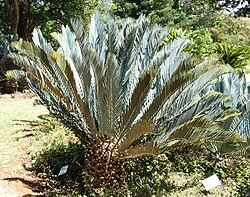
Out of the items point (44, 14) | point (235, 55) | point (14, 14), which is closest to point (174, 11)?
point (235, 55)

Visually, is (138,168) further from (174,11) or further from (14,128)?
(174,11)

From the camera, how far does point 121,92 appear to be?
142 inches

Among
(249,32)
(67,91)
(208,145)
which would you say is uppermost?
(67,91)

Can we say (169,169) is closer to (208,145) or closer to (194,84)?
(208,145)

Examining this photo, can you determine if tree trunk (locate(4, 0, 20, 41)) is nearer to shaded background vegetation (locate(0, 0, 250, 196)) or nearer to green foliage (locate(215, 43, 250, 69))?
shaded background vegetation (locate(0, 0, 250, 196))

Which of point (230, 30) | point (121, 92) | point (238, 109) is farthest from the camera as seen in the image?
point (230, 30)

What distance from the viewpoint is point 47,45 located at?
4324 millimetres

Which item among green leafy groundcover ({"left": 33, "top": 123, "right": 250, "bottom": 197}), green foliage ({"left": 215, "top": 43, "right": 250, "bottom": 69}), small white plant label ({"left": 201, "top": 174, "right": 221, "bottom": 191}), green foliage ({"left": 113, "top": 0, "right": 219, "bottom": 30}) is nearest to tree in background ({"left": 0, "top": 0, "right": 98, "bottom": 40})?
green foliage ({"left": 215, "top": 43, "right": 250, "bottom": 69})

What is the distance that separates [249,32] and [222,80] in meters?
27.5

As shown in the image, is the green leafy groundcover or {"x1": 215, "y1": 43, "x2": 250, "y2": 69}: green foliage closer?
the green leafy groundcover

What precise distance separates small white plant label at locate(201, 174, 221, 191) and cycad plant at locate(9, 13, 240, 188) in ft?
1.97

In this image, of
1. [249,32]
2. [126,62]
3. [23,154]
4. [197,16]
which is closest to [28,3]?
[23,154]

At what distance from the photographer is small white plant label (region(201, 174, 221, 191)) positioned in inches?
156

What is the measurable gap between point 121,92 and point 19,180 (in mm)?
1628
